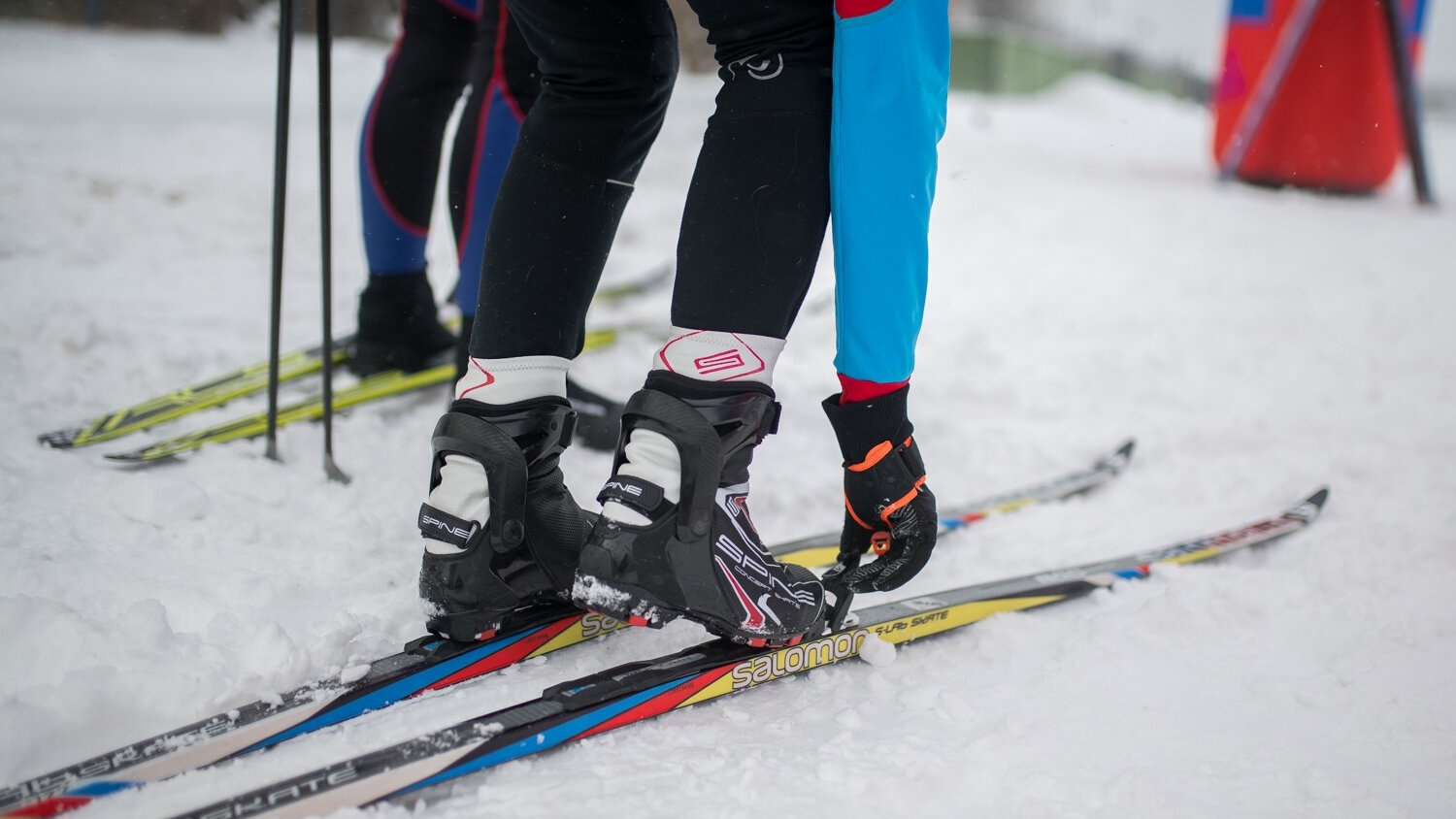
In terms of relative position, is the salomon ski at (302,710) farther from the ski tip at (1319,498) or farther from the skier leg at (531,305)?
the ski tip at (1319,498)

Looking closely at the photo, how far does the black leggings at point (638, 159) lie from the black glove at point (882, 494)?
0.18m

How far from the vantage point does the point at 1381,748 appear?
1113 mm

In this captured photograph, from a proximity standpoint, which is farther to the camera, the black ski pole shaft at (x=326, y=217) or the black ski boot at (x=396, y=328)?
the black ski boot at (x=396, y=328)

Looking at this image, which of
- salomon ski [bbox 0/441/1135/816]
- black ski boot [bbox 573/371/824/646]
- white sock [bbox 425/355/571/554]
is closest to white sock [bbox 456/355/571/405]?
white sock [bbox 425/355/571/554]

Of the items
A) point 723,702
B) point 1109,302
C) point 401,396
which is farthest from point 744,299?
point 1109,302

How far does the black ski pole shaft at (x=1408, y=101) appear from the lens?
274 inches

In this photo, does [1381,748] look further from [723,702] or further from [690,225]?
[690,225]

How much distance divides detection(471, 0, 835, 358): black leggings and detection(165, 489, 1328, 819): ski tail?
1.39ft

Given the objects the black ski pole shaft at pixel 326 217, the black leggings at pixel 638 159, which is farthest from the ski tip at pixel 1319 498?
the black ski pole shaft at pixel 326 217

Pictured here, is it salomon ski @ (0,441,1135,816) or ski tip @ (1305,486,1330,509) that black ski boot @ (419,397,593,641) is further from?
ski tip @ (1305,486,1330,509)

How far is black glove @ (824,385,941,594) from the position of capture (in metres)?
1.16

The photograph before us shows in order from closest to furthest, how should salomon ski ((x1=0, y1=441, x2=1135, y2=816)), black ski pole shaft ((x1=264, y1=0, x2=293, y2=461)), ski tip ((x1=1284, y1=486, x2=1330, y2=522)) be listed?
salomon ski ((x1=0, y1=441, x2=1135, y2=816)), black ski pole shaft ((x1=264, y1=0, x2=293, y2=461)), ski tip ((x1=1284, y1=486, x2=1330, y2=522))

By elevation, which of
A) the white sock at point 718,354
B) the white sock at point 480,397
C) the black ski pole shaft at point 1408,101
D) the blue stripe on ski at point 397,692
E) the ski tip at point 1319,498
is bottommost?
the blue stripe on ski at point 397,692

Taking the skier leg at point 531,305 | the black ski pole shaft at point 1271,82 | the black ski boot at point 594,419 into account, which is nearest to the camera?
the skier leg at point 531,305
